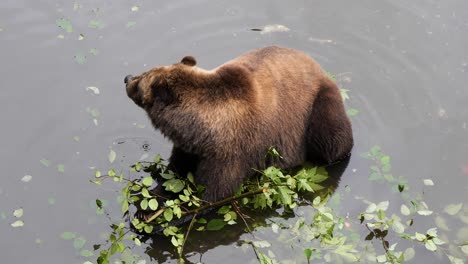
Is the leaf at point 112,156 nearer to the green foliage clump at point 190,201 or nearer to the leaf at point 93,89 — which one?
the green foliage clump at point 190,201

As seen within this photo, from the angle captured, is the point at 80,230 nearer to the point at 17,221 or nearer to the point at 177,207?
the point at 17,221

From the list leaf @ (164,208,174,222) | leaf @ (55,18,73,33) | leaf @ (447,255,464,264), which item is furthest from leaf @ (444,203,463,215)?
leaf @ (55,18,73,33)

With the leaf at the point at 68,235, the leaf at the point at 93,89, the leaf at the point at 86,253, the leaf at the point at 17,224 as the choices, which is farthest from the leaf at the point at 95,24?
the leaf at the point at 86,253

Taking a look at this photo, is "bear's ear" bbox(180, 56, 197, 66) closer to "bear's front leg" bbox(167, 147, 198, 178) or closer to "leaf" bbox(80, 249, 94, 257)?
"bear's front leg" bbox(167, 147, 198, 178)

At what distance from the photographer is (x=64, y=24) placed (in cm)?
933

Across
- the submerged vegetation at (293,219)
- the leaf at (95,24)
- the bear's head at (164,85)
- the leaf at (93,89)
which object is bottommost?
the submerged vegetation at (293,219)

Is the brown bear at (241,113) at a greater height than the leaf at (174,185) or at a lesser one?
greater

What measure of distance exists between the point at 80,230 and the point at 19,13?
3961 mm

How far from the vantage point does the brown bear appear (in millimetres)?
6480

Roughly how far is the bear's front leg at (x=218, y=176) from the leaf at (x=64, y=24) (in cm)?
355

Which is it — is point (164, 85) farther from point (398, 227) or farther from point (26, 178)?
point (398, 227)

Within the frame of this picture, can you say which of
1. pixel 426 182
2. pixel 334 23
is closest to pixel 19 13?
pixel 334 23

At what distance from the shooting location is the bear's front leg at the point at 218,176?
265 inches

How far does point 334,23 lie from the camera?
9.64m
